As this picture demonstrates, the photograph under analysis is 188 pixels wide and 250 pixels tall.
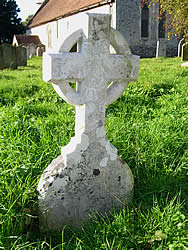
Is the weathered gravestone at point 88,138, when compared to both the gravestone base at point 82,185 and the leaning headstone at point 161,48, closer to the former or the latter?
the gravestone base at point 82,185

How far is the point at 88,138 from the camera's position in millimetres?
2035

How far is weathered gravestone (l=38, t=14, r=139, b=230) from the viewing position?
6.03 ft

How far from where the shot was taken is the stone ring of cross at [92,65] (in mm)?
1805

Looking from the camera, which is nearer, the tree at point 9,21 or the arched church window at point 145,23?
the arched church window at point 145,23

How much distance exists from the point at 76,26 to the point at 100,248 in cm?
150

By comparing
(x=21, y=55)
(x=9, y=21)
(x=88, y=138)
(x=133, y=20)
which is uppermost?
(x=9, y=21)

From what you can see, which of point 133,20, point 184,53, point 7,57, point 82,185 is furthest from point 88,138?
point 133,20

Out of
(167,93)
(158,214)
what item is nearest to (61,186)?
(158,214)

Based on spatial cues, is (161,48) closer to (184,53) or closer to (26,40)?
(184,53)

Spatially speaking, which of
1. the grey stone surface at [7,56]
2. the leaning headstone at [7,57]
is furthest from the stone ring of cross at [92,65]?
the leaning headstone at [7,57]

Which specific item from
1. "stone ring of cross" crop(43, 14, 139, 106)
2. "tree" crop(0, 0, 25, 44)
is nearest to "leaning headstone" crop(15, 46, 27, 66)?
"stone ring of cross" crop(43, 14, 139, 106)

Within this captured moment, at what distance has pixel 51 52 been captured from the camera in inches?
71.3

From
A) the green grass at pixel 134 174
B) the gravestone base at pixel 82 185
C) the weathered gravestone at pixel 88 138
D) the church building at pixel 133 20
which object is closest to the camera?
the green grass at pixel 134 174

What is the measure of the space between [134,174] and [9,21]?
3446 centimetres
